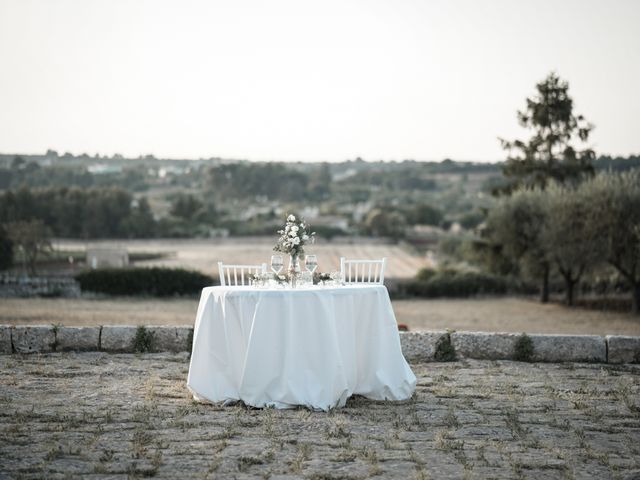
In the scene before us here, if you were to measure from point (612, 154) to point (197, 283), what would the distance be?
17448mm

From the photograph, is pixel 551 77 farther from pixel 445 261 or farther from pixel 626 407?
pixel 626 407

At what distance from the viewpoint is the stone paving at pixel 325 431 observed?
5145 mm

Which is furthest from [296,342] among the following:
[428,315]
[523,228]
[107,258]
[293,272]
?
[107,258]

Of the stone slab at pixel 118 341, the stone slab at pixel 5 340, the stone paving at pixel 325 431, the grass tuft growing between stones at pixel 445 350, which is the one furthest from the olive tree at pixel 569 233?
the stone slab at pixel 5 340

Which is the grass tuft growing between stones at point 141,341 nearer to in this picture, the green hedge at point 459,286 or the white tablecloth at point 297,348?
the white tablecloth at point 297,348

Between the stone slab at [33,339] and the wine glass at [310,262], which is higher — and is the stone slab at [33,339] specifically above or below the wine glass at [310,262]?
below

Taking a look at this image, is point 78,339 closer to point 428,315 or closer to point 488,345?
point 488,345

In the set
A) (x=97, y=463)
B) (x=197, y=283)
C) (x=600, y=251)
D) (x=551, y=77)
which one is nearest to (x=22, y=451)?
(x=97, y=463)

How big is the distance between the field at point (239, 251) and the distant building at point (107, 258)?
105 cm

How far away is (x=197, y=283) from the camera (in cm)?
3312

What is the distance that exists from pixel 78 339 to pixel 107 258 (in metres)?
31.6

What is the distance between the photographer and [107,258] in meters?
41.2

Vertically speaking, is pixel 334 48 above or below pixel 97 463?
above

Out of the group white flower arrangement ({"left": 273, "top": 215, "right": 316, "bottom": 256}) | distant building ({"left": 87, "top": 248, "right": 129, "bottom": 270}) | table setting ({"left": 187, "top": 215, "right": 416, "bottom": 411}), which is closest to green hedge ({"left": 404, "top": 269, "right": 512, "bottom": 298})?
distant building ({"left": 87, "top": 248, "right": 129, "bottom": 270})
